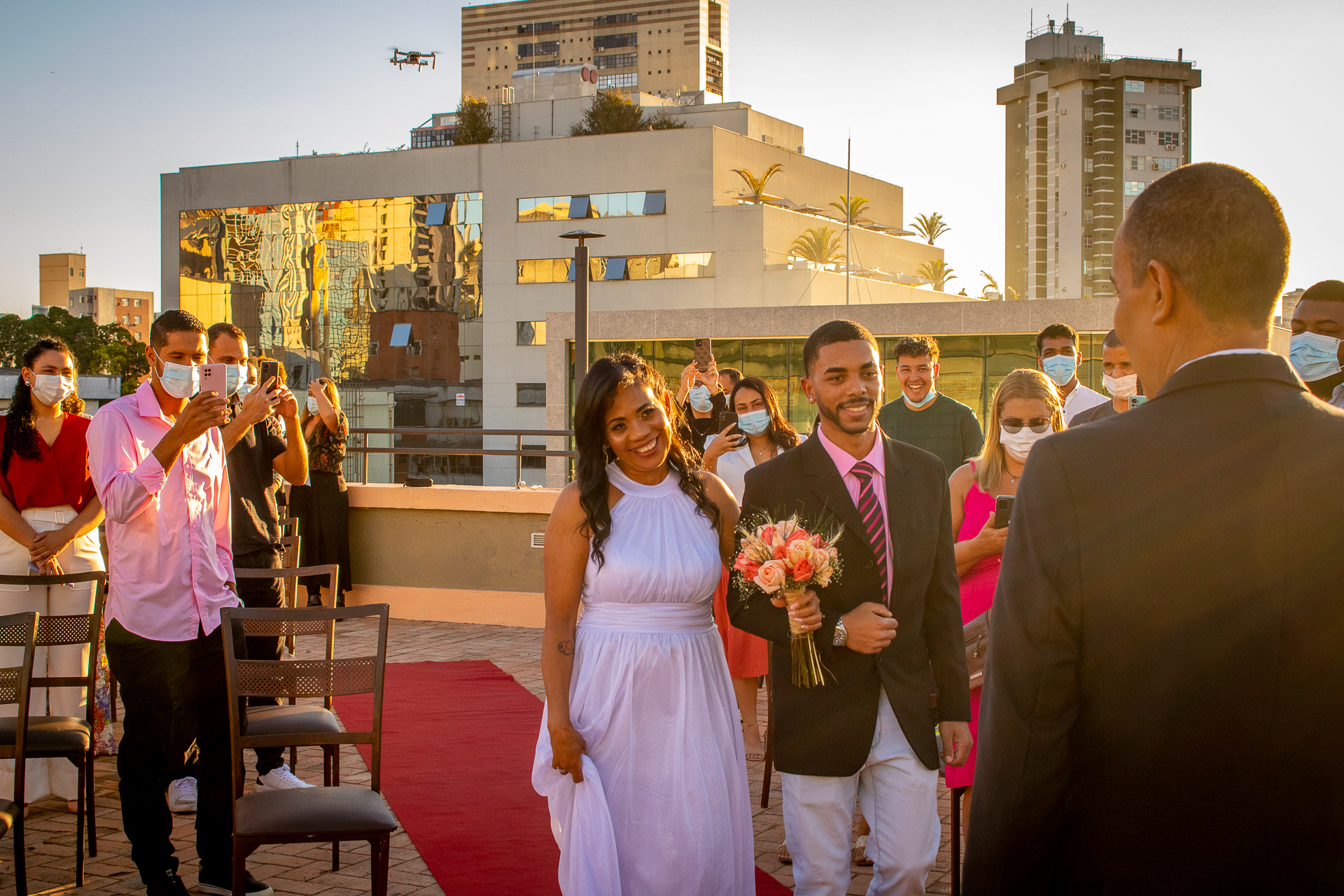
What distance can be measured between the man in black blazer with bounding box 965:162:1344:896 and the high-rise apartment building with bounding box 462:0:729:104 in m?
106

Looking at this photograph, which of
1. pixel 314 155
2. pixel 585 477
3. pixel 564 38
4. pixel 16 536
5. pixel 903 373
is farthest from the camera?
pixel 564 38

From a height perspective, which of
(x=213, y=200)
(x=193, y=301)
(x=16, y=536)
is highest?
(x=213, y=200)

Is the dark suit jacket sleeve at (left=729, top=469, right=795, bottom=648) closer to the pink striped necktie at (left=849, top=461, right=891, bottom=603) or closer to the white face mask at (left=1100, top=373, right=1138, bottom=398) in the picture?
the pink striped necktie at (left=849, top=461, right=891, bottom=603)

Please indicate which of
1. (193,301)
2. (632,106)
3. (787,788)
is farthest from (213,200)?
(787,788)

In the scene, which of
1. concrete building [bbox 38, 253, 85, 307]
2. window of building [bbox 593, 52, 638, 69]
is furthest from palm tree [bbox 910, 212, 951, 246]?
concrete building [bbox 38, 253, 85, 307]

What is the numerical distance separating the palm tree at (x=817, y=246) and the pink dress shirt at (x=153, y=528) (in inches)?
1865

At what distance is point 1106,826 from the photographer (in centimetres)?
159

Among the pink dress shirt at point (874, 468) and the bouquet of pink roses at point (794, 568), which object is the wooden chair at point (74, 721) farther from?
the pink dress shirt at point (874, 468)

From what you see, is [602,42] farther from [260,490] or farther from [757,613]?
[757,613]

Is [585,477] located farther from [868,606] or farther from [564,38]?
[564,38]

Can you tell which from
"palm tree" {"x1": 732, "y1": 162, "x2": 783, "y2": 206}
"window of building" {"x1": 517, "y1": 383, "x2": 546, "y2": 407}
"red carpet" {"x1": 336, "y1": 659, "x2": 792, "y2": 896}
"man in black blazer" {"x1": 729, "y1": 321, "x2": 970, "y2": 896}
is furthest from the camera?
"window of building" {"x1": 517, "y1": 383, "x2": 546, "y2": 407}

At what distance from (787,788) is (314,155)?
194ft

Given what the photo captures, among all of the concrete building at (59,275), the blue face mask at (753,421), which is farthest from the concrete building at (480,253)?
the concrete building at (59,275)

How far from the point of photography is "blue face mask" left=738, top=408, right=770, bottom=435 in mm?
6590
